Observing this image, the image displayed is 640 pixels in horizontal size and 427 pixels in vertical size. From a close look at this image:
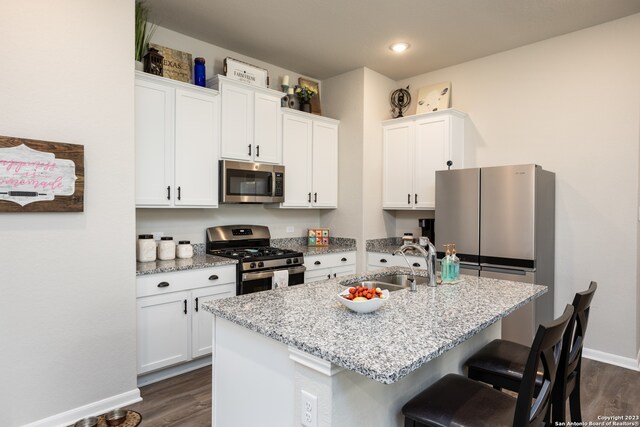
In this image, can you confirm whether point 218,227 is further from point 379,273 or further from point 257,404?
point 257,404

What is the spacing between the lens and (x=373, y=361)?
1.10m

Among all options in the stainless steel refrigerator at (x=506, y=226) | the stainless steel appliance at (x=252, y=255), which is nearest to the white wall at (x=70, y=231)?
the stainless steel appliance at (x=252, y=255)

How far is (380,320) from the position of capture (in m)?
1.53

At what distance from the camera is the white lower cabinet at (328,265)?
12.6 ft

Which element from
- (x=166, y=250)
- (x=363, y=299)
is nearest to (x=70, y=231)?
(x=166, y=250)

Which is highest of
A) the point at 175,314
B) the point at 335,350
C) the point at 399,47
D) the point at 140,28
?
the point at 399,47

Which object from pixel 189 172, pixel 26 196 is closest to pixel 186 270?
pixel 189 172

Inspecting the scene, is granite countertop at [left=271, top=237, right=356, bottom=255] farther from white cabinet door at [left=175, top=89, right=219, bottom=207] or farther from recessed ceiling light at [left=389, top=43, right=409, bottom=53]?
recessed ceiling light at [left=389, top=43, right=409, bottom=53]

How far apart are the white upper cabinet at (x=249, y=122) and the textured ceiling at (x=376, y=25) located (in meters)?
0.49

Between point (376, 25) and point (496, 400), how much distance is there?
9.93 ft

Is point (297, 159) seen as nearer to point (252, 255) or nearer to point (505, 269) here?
point (252, 255)

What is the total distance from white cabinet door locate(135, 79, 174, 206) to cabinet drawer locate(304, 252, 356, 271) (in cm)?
149

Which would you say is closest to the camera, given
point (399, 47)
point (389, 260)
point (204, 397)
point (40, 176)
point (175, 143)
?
point (40, 176)

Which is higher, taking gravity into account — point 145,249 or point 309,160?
point 309,160
